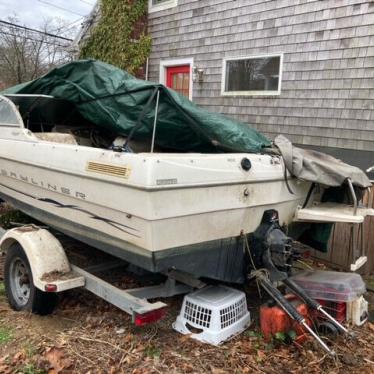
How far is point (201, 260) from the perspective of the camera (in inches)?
128

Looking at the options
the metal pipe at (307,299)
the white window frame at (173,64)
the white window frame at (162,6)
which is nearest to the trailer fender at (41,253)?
the metal pipe at (307,299)

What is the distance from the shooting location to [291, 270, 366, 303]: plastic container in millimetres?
3572

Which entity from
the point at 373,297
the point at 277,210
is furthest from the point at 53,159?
the point at 373,297

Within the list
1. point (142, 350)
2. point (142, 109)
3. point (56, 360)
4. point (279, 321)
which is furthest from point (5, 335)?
point (142, 109)

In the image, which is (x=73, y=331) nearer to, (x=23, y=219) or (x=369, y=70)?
(x=23, y=219)

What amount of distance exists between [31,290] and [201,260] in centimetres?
157

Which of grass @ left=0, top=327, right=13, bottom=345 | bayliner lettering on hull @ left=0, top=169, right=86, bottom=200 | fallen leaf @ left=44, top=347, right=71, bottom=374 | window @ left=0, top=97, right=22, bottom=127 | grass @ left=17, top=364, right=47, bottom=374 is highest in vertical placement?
window @ left=0, top=97, right=22, bottom=127

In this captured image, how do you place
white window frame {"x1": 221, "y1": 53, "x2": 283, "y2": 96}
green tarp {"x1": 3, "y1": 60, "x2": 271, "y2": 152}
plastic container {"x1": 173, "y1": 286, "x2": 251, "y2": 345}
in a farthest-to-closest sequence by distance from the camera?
white window frame {"x1": 221, "y1": 53, "x2": 283, "y2": 96}, green tarp {"x1": 3, "y1": 60, "x2": 271, "y2": 152}, plastic container {"x1": 173, "y1": 286, "x2": 251, "y2": 345}

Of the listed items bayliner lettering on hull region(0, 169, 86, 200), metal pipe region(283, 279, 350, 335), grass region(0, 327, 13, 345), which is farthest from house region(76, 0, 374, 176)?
grass region(0, 327, 13, 345)

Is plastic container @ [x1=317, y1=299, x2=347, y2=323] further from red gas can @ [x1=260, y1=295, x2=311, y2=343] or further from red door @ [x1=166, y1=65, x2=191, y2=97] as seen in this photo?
red door @ [x1=166, y1=65, x2=191, y2=97]

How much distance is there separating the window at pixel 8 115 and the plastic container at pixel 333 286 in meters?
3.23

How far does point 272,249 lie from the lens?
3.46 m

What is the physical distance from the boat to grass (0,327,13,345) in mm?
938

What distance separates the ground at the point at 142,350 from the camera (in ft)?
10.1
